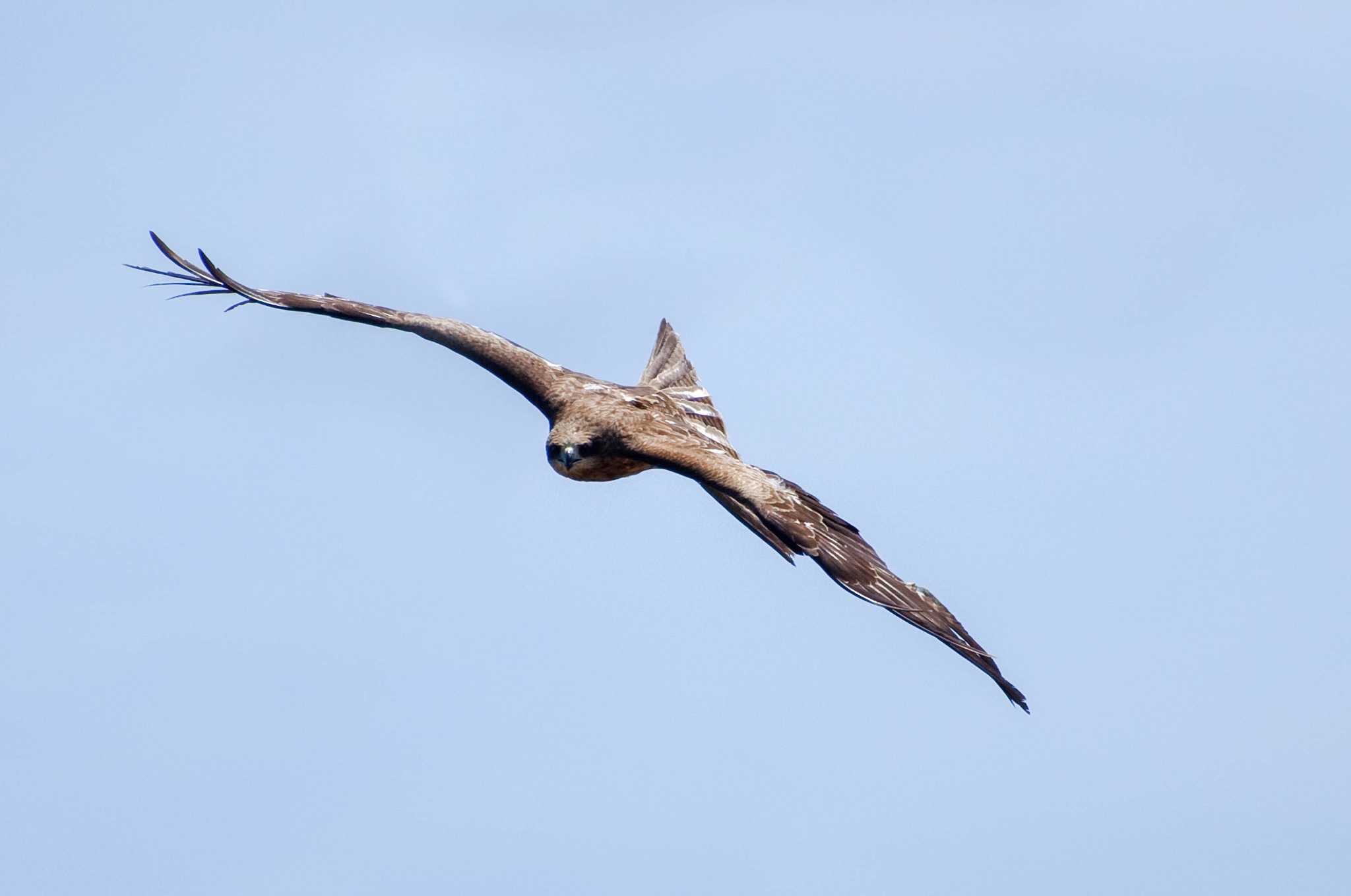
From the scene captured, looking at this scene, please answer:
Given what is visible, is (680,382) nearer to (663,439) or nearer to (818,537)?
(663,439)

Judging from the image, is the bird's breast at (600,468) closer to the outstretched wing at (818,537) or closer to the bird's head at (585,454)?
the bird's head at (585,454)

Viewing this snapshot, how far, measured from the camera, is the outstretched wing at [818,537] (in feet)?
47.2

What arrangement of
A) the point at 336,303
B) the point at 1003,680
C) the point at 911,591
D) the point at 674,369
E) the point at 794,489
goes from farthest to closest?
1. the point at 674,369
2. the point at 336,303
3. the point at 794,489
4. the point at 911,591
5. the point at 1003,680

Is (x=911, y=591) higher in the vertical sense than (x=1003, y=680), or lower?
higher

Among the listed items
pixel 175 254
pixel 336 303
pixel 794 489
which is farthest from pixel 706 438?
pixel 175 254

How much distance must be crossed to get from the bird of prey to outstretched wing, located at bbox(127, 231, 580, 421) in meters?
0.01

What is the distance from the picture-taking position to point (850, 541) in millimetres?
15773

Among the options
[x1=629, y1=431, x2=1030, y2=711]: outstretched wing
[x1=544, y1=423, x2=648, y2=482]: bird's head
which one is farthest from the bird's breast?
[x1=629, y1=431, x2=1030, y2=711]: outstretched wing

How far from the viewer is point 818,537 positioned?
15.5 m

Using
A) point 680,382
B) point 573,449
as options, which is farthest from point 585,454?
point 680,382

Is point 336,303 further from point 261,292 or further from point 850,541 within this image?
point 850,541

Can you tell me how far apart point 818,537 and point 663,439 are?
9.99 feet

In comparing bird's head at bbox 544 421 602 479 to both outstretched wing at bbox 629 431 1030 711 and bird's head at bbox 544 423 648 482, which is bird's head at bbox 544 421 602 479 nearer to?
bird's head at bbox 544 423 648 482

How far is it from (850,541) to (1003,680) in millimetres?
2418
